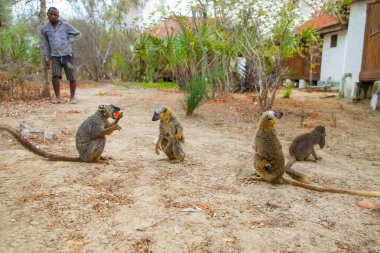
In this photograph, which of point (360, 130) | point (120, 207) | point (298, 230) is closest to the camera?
point (298, 230)

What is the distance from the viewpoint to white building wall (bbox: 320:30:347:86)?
64.0 feet

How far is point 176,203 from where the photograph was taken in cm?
356

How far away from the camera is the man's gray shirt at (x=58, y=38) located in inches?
367

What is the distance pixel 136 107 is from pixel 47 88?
2.77m

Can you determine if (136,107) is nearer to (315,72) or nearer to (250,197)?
(250,197)

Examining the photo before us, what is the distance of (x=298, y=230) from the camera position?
10.2 ft

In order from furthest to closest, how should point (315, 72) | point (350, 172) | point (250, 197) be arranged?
point (315, 72) → point (350, 172) → point (250, 197)

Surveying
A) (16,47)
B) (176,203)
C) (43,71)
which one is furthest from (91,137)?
(16,47)

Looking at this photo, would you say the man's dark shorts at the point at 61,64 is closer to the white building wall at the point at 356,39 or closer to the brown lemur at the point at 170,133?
the brown lemur at the point at 170,133

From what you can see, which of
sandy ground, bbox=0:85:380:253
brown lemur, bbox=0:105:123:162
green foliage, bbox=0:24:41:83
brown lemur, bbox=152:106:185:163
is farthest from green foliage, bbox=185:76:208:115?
green foliage, bbox=0:24:41:83

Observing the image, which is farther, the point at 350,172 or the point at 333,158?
the point at 333,158

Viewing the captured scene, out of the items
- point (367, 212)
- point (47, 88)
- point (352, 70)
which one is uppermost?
point (352, 70)

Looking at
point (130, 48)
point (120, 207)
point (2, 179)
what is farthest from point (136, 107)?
point (130, 48)

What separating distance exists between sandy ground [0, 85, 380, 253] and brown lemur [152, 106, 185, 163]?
0.17 meters
